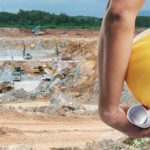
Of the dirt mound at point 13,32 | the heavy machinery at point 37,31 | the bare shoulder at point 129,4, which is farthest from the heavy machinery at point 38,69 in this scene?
the bare shoulder at point 129,4

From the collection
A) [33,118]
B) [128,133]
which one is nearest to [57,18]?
[33,118]

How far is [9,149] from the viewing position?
8.71 m

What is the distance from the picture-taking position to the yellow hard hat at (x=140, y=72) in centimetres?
122

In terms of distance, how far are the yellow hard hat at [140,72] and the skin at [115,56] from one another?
2 centimetres

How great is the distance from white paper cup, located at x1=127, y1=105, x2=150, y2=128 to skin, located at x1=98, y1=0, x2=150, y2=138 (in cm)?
1

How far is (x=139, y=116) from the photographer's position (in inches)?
49.6

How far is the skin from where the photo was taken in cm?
117

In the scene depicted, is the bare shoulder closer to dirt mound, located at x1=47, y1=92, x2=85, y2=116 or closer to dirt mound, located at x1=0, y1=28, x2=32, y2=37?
dirt mound, located at x1=47, y1=92, x2=85, y2=116

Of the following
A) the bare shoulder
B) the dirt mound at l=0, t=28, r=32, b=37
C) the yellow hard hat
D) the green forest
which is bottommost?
the green forest

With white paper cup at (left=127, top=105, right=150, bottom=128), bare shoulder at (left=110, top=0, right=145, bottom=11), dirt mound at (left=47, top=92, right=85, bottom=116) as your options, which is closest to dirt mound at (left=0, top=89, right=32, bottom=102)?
dirt mound at (left=47, top=92, right=85, bottom=116)

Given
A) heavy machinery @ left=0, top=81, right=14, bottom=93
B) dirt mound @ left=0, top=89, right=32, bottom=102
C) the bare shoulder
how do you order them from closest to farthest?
1. the bare shoulder
2. dirt mound @ left=0, top=89, right=32, bottom=102
3. heavy machinery @ left=0, top=81, right=14, bottom=93

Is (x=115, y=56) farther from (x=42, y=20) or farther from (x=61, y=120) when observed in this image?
(x=42, y=20)

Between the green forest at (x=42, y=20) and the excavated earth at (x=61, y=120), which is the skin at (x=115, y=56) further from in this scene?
the green forest at (x=42, y=20)

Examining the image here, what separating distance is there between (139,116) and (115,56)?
0.17 meters
